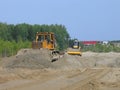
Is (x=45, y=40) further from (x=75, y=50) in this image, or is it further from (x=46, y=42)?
(x=75, y=50)

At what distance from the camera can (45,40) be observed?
118 ft

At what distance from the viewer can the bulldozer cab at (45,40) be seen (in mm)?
35562

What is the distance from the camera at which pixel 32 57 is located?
33.3 m

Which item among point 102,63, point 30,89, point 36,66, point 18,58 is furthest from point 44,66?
point 30,89

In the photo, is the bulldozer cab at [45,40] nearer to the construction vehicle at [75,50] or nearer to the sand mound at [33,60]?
the sand mound at [33,60]

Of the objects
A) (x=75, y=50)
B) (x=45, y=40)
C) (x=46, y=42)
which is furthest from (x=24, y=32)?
(x=46, y=42)

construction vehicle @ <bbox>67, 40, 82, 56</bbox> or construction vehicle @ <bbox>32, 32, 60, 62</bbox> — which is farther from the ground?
construction vehicle @ <bbox>32, 32, 60, 62</bbox>

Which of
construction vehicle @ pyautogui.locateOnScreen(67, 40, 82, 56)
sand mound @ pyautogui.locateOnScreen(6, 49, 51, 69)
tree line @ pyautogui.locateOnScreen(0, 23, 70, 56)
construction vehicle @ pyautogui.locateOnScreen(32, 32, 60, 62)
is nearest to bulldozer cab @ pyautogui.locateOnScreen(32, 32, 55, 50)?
construction vehicle @ pyautogui.locateOnScreen(32, 32, 60, 62)

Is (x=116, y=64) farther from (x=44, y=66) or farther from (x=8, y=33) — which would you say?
(x=8, y=33)

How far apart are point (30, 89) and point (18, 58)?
59.6 ft

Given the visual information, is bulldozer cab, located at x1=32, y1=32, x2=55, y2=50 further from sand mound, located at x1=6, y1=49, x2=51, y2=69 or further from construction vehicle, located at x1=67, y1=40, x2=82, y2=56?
construction vehicle, located at x1=67, y1=40, x2=82, y2=56

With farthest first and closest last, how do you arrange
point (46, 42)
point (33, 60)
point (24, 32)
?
1. point (24, 32)
2. point (46, 42)
3. point (33, 60)

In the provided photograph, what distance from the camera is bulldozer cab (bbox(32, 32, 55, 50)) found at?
35562mm

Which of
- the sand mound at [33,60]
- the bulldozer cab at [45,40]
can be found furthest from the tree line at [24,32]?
the sand mound at [33,60]
